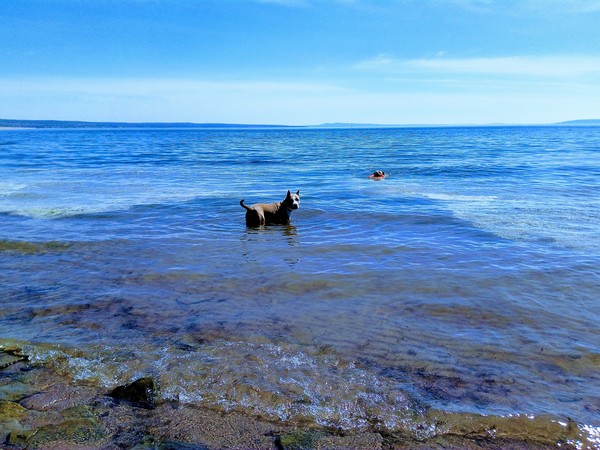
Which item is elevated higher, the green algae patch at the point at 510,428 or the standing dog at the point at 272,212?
the standing dog at the point at 272,212

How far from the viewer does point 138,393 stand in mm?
4934

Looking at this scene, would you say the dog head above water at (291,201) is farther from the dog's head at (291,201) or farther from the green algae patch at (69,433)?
the green algae patch at (69,433)

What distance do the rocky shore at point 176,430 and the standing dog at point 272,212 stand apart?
8.60 m

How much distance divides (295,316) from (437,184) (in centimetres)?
1792

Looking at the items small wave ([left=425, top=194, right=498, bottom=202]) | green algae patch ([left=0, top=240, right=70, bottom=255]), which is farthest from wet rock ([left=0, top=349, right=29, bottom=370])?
small wave ([left=425, top=194, right=498, bottom=202])

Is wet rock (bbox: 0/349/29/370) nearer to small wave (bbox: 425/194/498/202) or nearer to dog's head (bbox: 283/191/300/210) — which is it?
dog's head (bbox: 283/191/300/210)

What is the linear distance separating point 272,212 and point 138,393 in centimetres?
920

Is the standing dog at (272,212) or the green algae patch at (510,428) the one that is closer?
the green algae patch at (510,428)

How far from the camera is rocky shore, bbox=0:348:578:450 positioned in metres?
4.16

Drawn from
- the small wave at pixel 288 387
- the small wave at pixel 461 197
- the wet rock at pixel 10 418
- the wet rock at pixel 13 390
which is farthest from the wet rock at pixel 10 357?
the small wave at pixel 461 197

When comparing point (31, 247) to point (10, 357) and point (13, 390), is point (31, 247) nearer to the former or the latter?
point (10, 357)

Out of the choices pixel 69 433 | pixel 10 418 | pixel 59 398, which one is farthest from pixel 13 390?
pixel 69 433

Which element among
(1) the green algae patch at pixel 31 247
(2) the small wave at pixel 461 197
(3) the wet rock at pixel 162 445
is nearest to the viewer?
(3) the wet rock at pixel 162 445

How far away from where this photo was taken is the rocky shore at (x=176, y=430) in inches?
164
